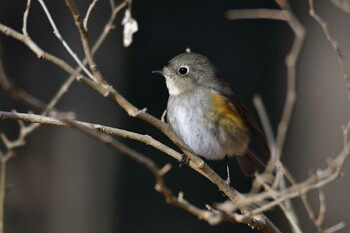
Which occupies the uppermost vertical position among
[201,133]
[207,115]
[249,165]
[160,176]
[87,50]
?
[249,165]

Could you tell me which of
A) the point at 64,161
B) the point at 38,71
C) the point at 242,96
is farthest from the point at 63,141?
the point at 242,96

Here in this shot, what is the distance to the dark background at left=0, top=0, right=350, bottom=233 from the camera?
277 inches

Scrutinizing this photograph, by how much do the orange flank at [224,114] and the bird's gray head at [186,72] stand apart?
187 mm

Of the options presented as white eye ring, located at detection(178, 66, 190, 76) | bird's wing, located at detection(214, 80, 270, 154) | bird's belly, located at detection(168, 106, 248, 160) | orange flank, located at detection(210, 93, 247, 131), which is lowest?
bird's belly, located at detection(168, 106, 248, 160)

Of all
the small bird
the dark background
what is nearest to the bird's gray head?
the small bird

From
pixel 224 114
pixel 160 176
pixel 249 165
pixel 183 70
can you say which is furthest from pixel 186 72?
pixel 160 176

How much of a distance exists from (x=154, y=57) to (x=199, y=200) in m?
1.63

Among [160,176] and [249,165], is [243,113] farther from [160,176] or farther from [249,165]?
[160,176]

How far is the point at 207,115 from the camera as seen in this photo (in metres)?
3.95

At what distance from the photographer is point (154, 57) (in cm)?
766

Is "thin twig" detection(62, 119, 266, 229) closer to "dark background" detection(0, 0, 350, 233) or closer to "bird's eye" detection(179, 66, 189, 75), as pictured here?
"bird's eye" detection(179, 66, 189, 75)

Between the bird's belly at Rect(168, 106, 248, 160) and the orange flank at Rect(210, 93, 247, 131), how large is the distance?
0.04 metres

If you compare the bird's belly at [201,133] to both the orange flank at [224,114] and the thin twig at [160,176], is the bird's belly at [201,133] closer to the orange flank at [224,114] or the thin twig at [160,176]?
the orange flank at [224,114]

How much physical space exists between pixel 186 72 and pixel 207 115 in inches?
15.8
